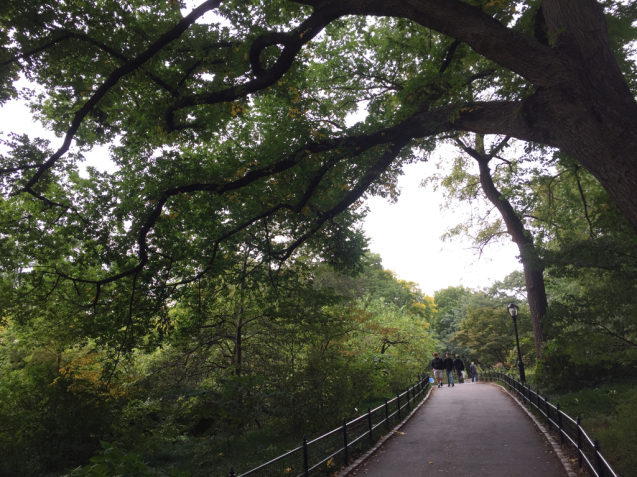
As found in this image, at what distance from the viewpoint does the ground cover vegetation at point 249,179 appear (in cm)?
575

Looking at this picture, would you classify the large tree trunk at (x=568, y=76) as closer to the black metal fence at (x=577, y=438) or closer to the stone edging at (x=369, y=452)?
the black metal fence at (x=577, y=438)

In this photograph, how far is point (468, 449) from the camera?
7934 millimetres

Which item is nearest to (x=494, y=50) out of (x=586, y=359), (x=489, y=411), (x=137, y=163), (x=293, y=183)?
(x=293, y=183)

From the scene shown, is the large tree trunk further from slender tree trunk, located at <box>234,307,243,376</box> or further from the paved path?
slender tree trunk, located at <box>234,307,243,376</box>

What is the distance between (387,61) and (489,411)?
453 inches

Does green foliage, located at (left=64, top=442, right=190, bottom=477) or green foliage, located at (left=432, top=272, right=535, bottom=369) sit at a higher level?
green foliage, located at (left=432, top=272, right=535, bottom=369)

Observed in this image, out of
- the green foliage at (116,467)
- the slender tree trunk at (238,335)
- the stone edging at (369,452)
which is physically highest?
the slender tree trunk at (238,335)

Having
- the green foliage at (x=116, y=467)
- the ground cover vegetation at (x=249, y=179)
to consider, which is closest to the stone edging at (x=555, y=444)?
the ground cover vegetation at (x=249, y=179)

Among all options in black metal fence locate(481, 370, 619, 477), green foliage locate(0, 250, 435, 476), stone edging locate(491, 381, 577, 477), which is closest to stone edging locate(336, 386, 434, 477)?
green foliage locate(0, 250, 435, 476)

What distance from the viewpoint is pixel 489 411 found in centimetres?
1241

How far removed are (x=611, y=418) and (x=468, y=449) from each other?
3022 millimetres

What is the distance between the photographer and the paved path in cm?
665

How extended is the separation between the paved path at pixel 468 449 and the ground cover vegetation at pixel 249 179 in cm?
201

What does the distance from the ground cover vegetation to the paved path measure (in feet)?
6.61
